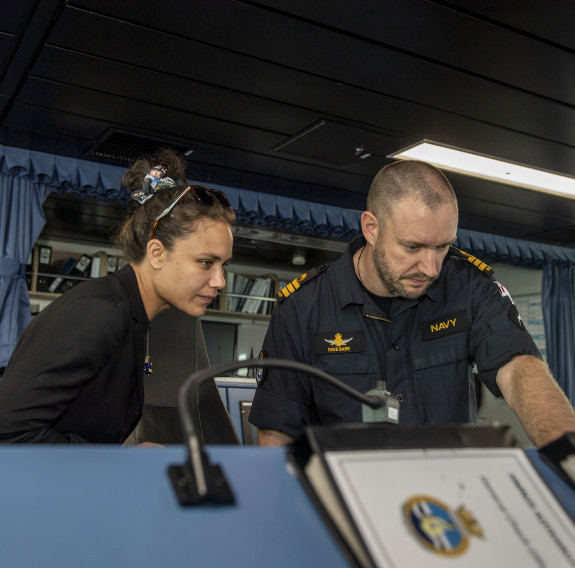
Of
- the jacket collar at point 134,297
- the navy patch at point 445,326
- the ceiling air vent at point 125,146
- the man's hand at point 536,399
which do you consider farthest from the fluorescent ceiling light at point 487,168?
the jacket collar at point 134,297

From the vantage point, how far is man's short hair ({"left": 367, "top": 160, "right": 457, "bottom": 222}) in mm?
1515

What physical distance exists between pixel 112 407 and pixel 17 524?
2.54ft

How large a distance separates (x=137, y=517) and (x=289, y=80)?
2594 millimetres

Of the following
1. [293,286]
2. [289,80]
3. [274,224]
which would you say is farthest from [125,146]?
[293,286]

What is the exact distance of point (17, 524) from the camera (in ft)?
1.17

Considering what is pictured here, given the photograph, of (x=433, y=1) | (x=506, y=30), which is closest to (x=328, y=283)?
(x=433, y=1)

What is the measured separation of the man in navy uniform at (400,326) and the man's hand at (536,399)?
60 mm

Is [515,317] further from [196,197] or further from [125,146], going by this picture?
[125,146]

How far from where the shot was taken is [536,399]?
111cm

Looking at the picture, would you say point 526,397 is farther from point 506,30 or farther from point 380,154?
point 380,154

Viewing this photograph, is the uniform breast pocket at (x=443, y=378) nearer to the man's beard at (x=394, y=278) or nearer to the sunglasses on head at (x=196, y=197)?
the man's beard at (x=394, y=278)

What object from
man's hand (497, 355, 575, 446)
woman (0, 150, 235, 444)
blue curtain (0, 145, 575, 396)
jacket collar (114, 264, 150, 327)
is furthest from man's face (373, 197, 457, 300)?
blue curtain (0, 145, 575, 396)

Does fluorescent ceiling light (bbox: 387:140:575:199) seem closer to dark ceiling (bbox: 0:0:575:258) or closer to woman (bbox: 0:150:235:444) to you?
dark ceiling (bbox: 0:0:575:258)

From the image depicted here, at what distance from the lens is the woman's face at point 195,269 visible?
4.62 ft
